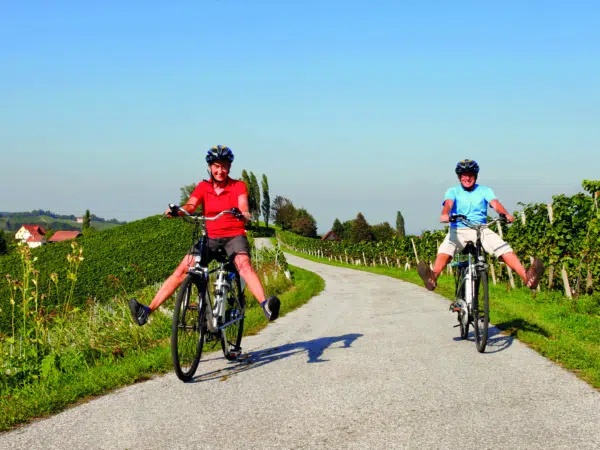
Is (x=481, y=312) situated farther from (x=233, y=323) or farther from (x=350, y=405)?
(x=350, y=405)

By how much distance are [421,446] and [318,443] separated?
651 millimetres

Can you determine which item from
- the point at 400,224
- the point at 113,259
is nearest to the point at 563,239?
the point at 113,259

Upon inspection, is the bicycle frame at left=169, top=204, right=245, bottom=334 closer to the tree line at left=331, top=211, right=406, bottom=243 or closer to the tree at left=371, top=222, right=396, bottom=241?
the tree line at left=331, top=211, right=406, bottom=243

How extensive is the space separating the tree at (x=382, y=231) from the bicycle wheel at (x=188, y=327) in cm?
12129

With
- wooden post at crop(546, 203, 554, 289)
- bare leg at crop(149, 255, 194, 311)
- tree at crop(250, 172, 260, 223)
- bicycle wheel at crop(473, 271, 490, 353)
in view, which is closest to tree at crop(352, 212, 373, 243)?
tree at crop(250, 172, 260, 223)

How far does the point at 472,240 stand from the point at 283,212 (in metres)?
136

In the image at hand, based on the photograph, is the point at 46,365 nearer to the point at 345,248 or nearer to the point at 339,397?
the point at 339,397

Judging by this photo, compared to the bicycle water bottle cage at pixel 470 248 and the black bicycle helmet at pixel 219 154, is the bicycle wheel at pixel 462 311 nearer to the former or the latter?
the bicycle water bottle cage at pixel 470 248

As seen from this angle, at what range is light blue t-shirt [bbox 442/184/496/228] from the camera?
7543 millimetres

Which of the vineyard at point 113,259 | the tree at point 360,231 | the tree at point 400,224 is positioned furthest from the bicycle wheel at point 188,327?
the tree at point 400,224

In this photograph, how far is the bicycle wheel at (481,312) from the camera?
671 cm

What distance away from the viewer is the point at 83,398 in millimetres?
5098

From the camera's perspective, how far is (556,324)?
9289mm

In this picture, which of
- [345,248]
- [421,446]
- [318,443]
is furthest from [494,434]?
[345,248]
